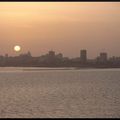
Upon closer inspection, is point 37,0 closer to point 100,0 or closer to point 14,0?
point 14,0

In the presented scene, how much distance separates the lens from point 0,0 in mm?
3469

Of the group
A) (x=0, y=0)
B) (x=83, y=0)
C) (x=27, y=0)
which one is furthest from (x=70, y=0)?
(x=0, y=0)

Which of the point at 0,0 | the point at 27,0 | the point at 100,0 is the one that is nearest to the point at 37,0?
the point at 27,0

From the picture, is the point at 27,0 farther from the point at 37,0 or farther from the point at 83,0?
the point at 83,0

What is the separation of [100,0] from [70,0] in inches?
10.4

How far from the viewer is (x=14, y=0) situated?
11.3ft

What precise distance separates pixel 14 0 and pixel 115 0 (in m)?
0.90

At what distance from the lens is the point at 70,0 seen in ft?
11.4

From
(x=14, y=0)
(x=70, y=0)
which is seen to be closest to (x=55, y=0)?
(x=70, y=0)

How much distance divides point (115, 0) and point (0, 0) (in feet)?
3.36

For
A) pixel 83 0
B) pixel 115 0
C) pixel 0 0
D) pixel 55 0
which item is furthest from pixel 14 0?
pixel 115 0

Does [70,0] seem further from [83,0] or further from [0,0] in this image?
[0,0]

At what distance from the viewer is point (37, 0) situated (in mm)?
3426

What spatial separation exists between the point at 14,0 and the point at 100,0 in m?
0.76
